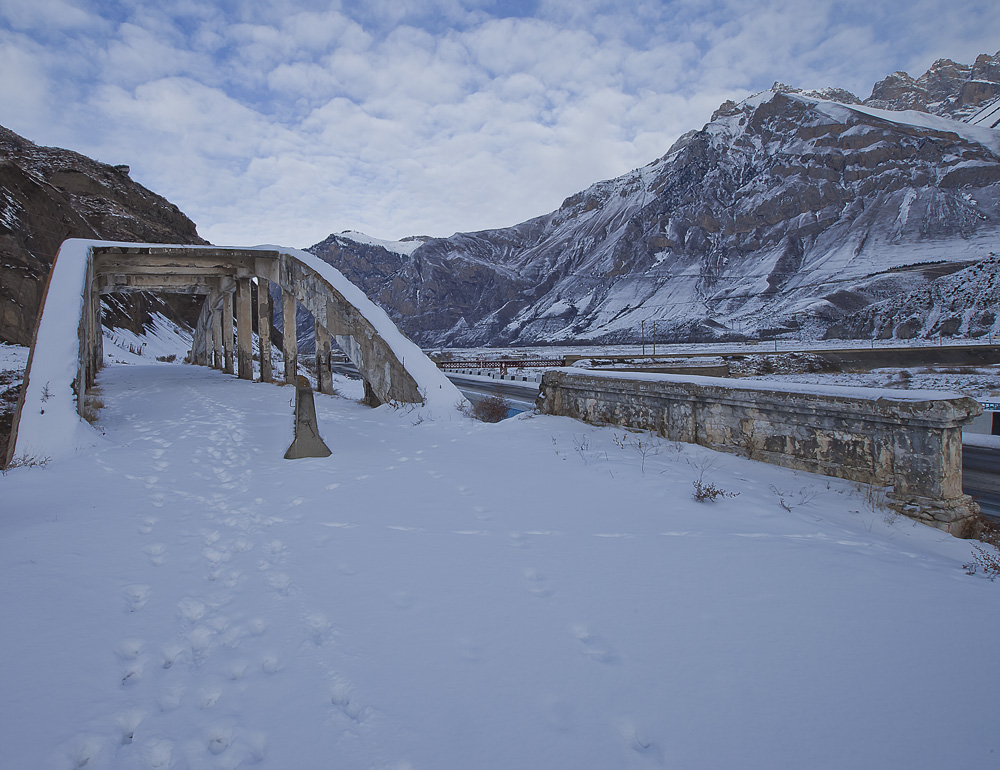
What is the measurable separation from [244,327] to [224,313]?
320cm

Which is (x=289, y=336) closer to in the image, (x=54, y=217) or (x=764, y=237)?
(x=54, y=217)

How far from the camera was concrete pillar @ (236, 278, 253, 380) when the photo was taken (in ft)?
58.1

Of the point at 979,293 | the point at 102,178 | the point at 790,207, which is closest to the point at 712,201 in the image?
the point at 790,207

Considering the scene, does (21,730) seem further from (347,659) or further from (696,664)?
(696,664)

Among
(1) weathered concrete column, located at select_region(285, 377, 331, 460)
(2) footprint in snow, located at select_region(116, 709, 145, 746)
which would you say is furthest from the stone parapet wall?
(2) footprint in snow, located at select_region(116, 709, 145, 746)

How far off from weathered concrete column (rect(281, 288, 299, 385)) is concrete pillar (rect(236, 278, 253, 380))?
351 cm

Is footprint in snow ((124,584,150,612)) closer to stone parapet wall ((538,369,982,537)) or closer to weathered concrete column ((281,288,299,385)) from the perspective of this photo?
stone parapet wall ((538,369,982,537))

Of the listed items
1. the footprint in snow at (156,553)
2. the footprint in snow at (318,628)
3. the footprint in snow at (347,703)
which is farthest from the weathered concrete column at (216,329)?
the footprint in snow at (347,703)

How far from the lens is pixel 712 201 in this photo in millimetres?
130250

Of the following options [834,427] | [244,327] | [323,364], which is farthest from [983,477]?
[244,327]

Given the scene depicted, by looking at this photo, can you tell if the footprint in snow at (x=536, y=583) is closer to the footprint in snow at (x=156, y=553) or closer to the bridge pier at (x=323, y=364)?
the footprint in snow at (x=156, y=553)

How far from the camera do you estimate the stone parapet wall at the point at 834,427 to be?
4484mm

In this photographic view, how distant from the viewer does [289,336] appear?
48.9ft

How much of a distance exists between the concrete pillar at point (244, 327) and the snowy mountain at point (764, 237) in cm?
7817
